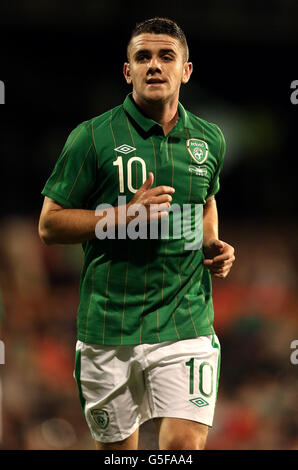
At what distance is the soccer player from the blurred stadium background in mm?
1919

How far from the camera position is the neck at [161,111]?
2.41 m

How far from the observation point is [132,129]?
2.38m

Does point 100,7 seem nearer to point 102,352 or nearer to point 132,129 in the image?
point 132,129

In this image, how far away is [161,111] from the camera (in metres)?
2.43

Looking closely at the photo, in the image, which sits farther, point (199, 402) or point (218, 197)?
point (218, 197)

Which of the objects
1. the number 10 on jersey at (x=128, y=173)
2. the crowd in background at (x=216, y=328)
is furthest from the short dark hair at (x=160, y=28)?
the crowd in background at (x=216, y=328)

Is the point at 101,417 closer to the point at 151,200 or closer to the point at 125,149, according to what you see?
the point at 151,200

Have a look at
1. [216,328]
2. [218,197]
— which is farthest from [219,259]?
[218,197]
